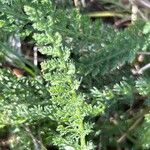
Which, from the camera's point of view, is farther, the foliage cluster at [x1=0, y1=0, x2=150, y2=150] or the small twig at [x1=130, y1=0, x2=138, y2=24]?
the small twig at [x1=130, y1=0, x2=138, y2=24]

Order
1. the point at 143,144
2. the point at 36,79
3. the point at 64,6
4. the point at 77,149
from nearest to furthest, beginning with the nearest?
the point at 77,149, the point at 143,144, the point at 36,79, the point at 64,6

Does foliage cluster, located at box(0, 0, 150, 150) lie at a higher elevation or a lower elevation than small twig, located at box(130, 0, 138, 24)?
lower

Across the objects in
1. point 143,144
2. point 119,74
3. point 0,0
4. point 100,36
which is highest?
point 0,0

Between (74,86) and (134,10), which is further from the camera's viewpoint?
(134,10)

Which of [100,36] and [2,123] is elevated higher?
[100,36]

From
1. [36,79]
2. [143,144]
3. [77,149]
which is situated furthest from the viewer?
[36,79]

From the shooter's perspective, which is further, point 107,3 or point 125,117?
point 107,3

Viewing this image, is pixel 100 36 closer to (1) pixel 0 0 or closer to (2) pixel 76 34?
(2) pixel 76 34

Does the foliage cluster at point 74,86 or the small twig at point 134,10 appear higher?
the small twig at point 134,10

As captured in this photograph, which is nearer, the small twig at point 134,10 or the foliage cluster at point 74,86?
the foliage cluster at point 74,86

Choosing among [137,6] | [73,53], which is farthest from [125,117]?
[137,6]
